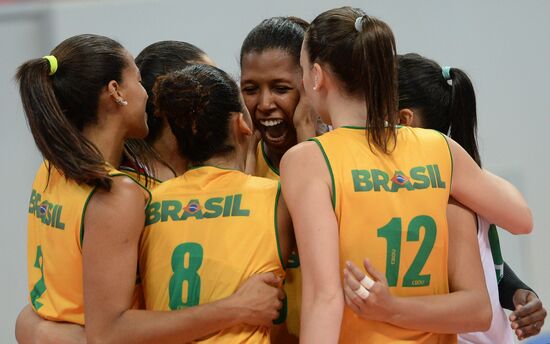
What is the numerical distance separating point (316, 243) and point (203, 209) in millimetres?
304

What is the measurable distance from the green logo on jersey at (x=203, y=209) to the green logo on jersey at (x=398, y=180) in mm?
276

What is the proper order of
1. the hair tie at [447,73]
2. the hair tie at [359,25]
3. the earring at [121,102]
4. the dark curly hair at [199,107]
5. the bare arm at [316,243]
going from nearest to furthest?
the bare arm at [316,243]
the hair tie at [359,25]
the dark curly hair at [199,107]
the earring at [121,102]
the hair tie at [447,73]

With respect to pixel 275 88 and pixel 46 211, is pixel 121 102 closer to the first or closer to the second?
pixel 46 211

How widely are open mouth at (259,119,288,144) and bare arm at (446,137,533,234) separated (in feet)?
2.06

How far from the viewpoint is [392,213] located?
186cm

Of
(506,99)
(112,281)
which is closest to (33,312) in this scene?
(112,281)

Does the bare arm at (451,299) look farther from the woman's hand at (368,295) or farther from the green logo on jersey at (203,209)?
the green logo on jersey at (203,209)

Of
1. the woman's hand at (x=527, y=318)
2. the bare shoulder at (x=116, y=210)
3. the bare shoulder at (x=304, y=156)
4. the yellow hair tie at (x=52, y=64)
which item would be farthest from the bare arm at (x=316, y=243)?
the woman's hand at (x=527, y=318)

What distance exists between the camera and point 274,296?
1942 millimetres

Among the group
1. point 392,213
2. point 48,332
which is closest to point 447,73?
point 392,213

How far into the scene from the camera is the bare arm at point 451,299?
180cm

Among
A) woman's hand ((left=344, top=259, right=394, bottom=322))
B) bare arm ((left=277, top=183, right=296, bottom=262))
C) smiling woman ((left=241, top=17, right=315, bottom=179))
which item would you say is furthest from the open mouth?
woman's hand ((left=344, top=259, right=394, bottom=322))

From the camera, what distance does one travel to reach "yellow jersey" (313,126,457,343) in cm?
184

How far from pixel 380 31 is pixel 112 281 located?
796 mm
